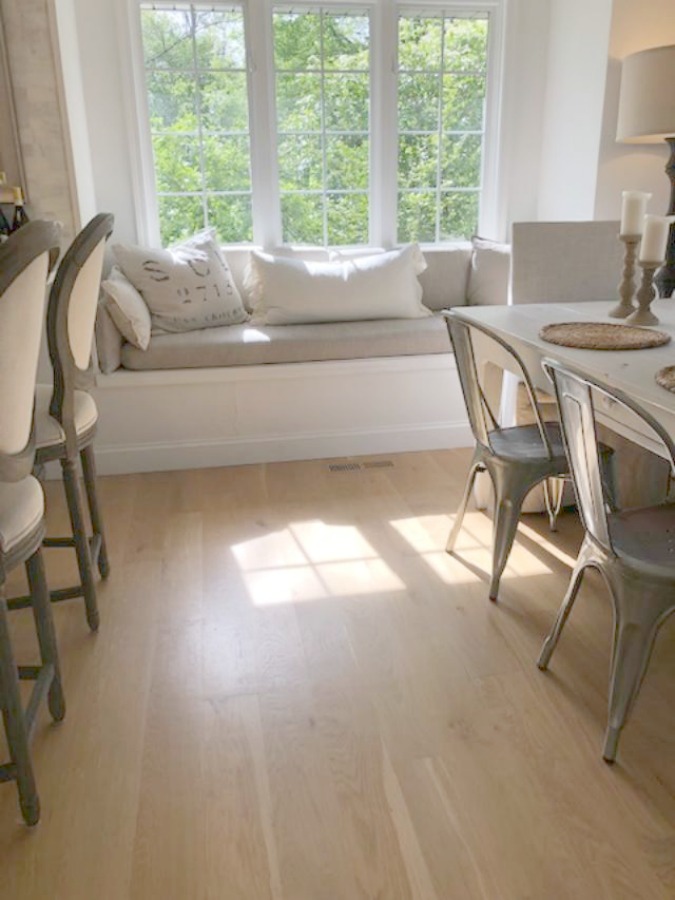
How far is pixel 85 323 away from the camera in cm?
193

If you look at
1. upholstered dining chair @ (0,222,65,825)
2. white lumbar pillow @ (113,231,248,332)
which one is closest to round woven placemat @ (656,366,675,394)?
upholstered dining chair @ (0,222,65,825)

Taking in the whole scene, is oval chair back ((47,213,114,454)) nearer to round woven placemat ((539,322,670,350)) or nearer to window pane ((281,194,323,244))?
→ round woven placemat ((539,322,670,350))

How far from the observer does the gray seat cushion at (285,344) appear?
122 inches

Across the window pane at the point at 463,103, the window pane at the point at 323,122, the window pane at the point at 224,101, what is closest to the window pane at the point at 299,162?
the window pane at the point at 323,122

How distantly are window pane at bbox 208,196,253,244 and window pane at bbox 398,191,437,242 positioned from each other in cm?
80

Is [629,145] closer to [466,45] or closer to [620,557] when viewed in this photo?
[466,45]

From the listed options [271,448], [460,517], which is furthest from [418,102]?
[460,517]

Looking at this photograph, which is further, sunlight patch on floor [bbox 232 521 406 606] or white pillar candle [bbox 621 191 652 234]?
sunlight patch on floor [bbox 232 521 406 606]

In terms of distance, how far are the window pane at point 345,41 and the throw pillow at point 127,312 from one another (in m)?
1.57

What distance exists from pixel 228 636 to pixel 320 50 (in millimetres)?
2902

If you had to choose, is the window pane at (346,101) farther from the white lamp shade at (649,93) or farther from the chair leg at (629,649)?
the chair leg at (629,649)

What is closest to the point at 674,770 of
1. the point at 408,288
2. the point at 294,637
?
the point at 294,637

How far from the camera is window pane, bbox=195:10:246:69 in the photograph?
11.3ft

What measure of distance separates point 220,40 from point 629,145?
195 centimetres
